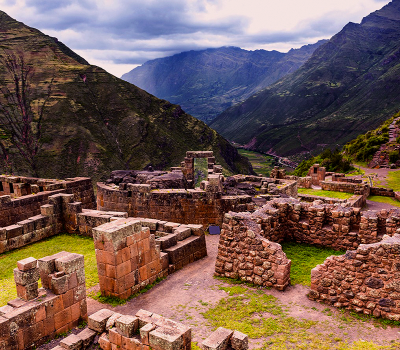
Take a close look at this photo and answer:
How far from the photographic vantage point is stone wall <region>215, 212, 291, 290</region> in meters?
9.43

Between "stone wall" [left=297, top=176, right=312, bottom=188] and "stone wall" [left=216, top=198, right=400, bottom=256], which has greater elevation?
"stone wall" [left=216, top=198, right=400, bottom=256]

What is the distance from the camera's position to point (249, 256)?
9953mm

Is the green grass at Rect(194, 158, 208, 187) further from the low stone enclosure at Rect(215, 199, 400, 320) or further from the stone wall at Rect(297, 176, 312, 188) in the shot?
the stone wall at Rect(297, 176, 312, 188)

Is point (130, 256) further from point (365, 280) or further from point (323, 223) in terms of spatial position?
point (323, 223)

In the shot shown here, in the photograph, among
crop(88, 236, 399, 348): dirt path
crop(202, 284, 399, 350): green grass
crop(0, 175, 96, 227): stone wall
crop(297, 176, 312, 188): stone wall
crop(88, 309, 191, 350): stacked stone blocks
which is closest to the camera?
crop(88, 309, 191, 350): stacked stone blocks

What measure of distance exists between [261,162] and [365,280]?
13891 centimetres

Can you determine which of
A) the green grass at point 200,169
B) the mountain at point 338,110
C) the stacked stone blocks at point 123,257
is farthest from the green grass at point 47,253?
the mountain at point 338,110

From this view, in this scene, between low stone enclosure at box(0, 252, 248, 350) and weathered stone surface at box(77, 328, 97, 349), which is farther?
weathered stone surface at box(77, 328, 97, 349)

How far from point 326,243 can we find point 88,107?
319ft

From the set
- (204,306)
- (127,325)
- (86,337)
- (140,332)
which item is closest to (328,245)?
(204,306)

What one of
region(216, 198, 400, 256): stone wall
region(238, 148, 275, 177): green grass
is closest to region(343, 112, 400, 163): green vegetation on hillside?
region(216, 198, 400, 256): stone wall

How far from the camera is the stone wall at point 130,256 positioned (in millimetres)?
9352

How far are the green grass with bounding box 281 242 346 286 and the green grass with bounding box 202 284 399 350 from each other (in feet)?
4.55

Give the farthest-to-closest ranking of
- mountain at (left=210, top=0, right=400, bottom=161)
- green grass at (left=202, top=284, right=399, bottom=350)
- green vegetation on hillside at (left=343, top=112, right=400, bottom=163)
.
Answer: mountain at (left=210, top=0, right=400, bottom=161) → green vegetation on hillside at (left=343, top=112, right=400, bottom=163) → green grass at (left=202, top=284, right=399, bottom=350)
